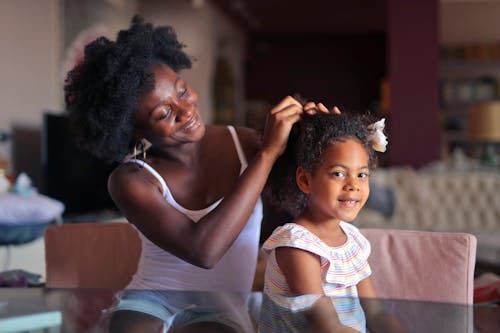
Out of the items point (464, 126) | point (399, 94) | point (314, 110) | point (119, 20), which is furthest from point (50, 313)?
point (464, 126)

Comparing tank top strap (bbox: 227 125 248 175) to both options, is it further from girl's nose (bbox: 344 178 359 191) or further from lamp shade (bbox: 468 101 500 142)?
lamp shade (bbox: 468 101 500 142)

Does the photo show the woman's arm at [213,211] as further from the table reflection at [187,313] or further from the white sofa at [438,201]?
the white sofa at [438,201]

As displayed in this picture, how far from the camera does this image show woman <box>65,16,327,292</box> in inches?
49.0

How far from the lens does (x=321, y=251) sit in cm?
123

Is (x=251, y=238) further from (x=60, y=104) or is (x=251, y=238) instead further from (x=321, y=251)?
(x=60, y=104)

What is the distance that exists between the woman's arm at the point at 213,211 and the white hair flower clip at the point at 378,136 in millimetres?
157

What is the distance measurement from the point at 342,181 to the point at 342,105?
353 centimetres

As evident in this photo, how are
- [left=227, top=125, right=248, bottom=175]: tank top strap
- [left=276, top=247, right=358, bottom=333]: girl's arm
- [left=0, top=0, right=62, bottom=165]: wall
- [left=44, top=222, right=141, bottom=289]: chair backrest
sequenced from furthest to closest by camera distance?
1. [left=0, top=0, right=62, bottom=165]: wall
2. [left=44, top=222, right=141, bottom=289]: chair backrest
3. [left=227, top=125, right=248, bottom=175]: tank top strap
4. [left=276, top=247, right=358, bottom=333]: girl's arm

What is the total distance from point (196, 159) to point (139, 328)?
1.89 feet

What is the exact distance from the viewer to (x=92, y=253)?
5.47ft

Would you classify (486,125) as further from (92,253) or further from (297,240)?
(297,240)

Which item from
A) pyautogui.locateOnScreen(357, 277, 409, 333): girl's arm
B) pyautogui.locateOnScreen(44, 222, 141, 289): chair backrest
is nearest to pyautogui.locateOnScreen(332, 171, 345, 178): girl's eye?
pyautogui.locateOnScreen(357, 277, 409, 333): girl's arm

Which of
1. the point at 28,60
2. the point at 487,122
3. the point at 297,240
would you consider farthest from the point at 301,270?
the point at 487,122

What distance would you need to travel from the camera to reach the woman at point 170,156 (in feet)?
4.09
